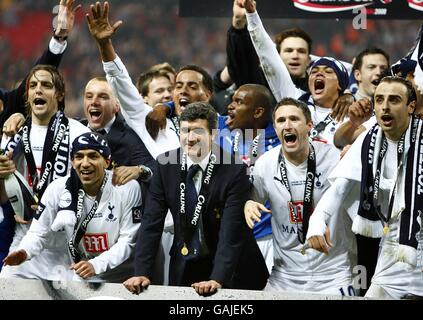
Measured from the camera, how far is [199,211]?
542 cm

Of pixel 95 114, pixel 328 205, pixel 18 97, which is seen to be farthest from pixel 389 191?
pixel 18 97

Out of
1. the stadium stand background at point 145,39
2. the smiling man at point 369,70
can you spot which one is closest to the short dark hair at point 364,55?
the smiling man at point 369,70

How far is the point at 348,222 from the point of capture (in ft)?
18.0

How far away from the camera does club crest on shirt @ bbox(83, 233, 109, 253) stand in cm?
566

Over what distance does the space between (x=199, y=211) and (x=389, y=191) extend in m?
0.97

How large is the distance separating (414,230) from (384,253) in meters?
0.21

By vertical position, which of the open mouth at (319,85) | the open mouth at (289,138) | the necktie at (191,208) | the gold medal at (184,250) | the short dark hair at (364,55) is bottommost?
the gold medal at (184,250)

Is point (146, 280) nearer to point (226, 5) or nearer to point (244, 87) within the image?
point (244, 87)

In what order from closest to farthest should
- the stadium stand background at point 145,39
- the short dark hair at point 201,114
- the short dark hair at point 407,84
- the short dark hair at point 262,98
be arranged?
the short dark hair at point 407,84
the short dark hair at point 201,114
the short dark hair at point 262,98
the stadium stand background at point 145,39

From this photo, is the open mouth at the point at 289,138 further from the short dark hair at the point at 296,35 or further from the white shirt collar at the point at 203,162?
the short dark hair at the point at 296,35

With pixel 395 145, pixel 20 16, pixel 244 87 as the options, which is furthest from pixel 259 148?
pixel 20 16

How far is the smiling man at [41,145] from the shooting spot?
5.87 metres

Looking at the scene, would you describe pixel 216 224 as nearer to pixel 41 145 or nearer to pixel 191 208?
pixel 191 208

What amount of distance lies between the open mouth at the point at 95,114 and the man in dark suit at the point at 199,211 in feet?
2.61
